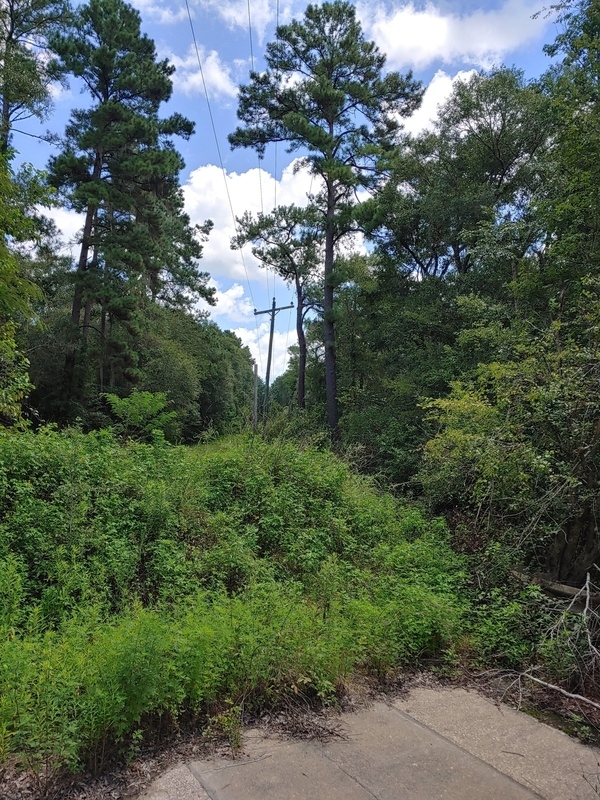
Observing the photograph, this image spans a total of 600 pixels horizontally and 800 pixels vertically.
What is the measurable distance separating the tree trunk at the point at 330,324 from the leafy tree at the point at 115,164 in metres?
5.73

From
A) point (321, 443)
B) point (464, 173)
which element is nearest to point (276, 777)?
point (321, 443)

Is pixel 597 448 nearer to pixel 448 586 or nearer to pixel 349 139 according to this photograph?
pixel 448 586

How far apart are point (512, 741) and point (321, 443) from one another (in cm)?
1098

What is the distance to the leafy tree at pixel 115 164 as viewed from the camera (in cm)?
1473

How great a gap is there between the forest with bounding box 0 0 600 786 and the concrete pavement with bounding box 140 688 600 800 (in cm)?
30

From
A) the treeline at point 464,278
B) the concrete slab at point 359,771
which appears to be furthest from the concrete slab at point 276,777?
the treeline at point 464,278

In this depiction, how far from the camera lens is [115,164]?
51.8 feet

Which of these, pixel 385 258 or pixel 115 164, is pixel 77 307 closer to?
pixel 115 164

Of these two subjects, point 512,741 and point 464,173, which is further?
point 464,173

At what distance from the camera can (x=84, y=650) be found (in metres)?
2.74

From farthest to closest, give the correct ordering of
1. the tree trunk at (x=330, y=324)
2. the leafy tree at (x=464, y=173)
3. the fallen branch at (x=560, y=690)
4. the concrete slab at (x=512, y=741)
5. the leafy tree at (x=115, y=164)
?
1. the tree trunk at (x=330, y=324)
2. the leafy tree at (x=115, y=164)
3. the leafy tree at (x=464, y=173)
4. the fallen branch at (x=560, y=690)
5. the concrete slab at (x=512, y=741)

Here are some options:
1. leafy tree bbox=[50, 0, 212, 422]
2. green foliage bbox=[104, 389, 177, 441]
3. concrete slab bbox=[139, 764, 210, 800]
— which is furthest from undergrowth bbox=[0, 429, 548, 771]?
leafy tree bbox=[50, 0, 212, 422]

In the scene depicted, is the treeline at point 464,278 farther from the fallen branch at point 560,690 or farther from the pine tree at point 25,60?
the pine tree at point 25,60

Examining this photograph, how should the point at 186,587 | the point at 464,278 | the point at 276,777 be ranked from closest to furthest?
1. the point at 276,777
2. the point at 186,587
3. the point at 464,278
